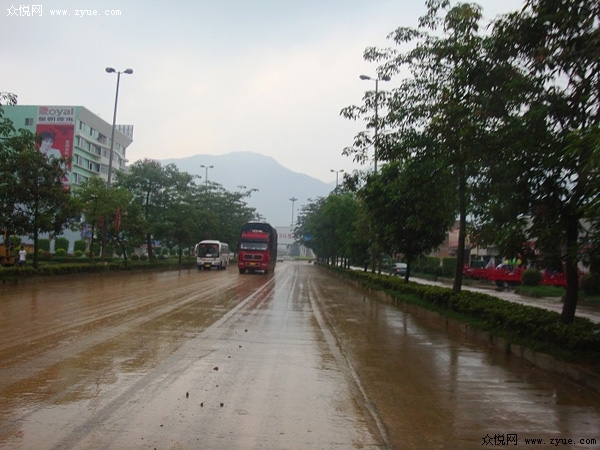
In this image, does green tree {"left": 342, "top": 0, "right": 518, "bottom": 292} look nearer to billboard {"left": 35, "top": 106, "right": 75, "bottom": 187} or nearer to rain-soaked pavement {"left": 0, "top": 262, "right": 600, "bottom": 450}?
rain-soaked pavement {"left": 0, "top": 262, "right": 600, "bottom": 450}

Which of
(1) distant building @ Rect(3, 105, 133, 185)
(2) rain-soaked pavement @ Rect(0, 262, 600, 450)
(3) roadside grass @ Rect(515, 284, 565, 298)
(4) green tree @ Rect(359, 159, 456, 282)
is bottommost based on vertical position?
(2) rain-soaked pavement @ Rect(0, 262, 600, 450)

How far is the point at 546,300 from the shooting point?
26.0 metres

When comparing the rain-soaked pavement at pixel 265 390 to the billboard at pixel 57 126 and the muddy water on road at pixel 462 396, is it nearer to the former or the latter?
the muddy water on road at pixel 462 396

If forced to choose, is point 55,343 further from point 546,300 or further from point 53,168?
point 546,300

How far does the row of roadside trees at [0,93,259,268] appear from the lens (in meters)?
24.3

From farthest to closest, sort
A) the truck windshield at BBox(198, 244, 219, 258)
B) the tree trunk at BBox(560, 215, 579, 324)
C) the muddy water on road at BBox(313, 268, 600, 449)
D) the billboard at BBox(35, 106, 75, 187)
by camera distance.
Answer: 1. the billboard at BBox(35, 106, 75, 187)
2. the truck windshield at BBox(198, 244, 219, 258)
3. the tree trunk at BBox(560, 215, 579, 324)
4. the muddy water on road at BBox(313, 268, 600, 449)

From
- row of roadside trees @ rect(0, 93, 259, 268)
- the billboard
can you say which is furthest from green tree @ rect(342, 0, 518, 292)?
the billboard

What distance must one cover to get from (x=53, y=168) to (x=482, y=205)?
67.0 ft

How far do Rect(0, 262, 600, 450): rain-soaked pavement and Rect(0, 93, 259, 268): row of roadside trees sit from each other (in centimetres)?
1340

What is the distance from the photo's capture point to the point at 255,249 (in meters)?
45.1

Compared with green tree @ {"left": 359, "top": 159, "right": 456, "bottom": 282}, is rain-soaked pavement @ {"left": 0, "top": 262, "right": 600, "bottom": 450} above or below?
below

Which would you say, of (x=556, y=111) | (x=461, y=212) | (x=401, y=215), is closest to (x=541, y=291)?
(x=401, y=215)

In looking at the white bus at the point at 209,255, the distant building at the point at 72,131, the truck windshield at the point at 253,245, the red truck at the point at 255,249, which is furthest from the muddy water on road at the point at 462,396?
the distant building at the point at 72,131

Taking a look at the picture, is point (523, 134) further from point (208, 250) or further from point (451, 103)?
point (208, 250)
